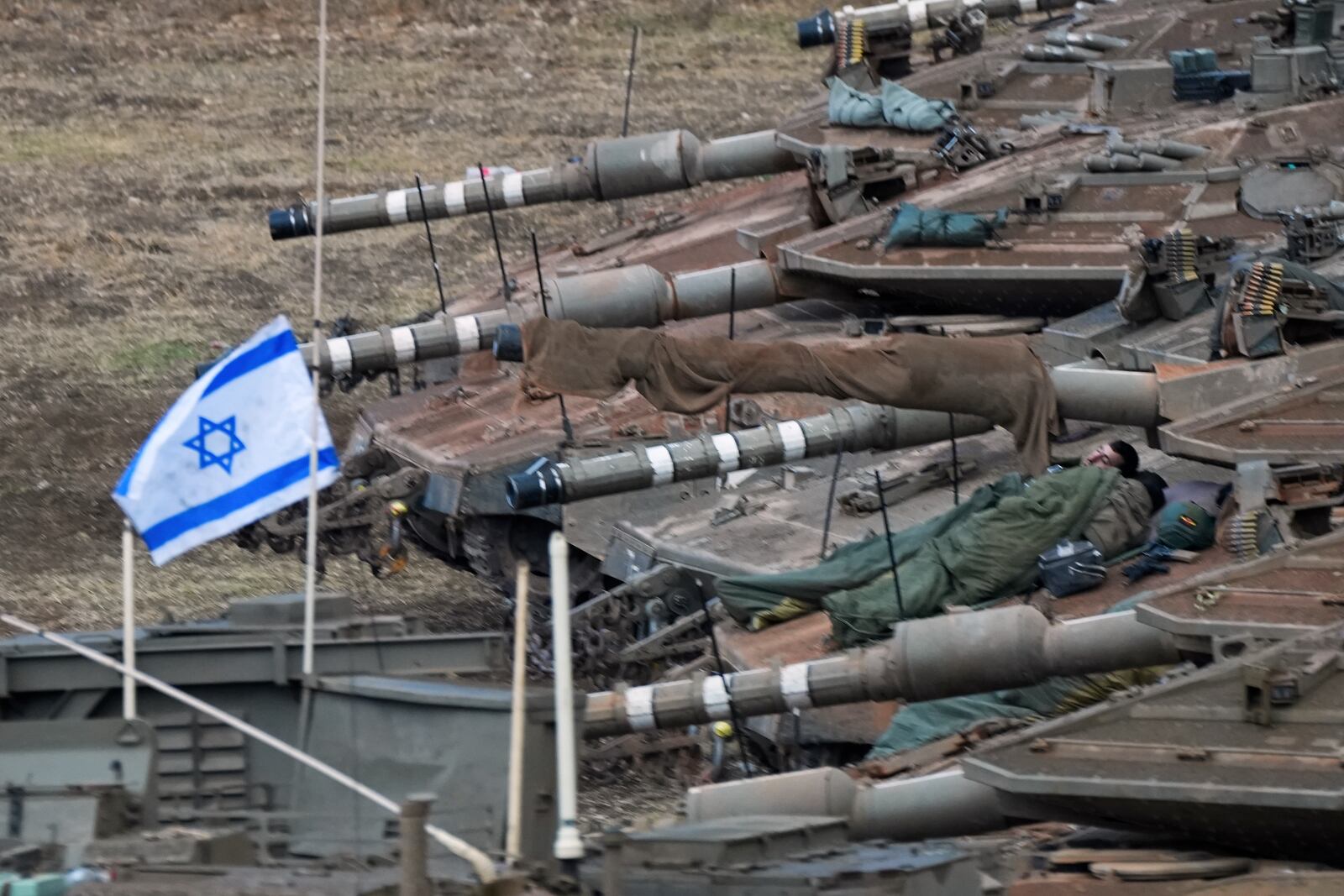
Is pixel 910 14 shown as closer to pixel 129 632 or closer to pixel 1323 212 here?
pixel 1323 212

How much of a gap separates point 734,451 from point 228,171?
1928 centimetres

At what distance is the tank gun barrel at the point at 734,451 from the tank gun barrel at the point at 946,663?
3.19 meters

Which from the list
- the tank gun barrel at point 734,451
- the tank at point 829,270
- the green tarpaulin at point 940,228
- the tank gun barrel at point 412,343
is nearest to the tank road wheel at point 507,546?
the tank at point 829,270

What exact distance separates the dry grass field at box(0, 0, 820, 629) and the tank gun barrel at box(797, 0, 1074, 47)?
5479mm

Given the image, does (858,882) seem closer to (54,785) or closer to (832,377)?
(54,785)

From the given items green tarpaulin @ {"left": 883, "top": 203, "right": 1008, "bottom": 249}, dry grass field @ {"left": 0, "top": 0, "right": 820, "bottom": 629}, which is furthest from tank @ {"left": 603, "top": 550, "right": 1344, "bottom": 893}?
dry grass field @ {"left": 0, "top": 0, "right": 820, "bottom": 629}

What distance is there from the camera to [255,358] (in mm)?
10852

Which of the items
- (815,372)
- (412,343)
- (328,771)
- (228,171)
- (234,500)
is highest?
(234,500)

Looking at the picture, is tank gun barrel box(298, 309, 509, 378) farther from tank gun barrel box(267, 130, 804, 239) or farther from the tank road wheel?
tank gun barrel box(267, 130, 804, 239)

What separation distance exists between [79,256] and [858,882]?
23947 millimetres

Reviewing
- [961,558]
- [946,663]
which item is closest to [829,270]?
[961,558]

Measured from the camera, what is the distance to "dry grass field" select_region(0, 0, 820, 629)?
75.3 ft

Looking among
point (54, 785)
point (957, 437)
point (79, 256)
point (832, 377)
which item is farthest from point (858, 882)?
point (79, 256)

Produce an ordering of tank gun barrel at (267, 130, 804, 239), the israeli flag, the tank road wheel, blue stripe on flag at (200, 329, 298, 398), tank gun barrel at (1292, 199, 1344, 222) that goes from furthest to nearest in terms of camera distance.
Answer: tank gun barrel at (267, 130, 804, 239) < the tank road wheel < tank gun barrel at (1292, 199, 1344, 222) < blue stripe on flag at (200, 329, 298, 398) < the israeli flag
